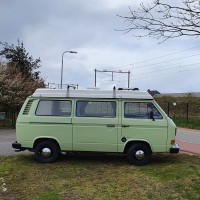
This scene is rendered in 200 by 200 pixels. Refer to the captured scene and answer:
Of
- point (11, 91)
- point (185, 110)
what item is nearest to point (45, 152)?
point (11, 91)

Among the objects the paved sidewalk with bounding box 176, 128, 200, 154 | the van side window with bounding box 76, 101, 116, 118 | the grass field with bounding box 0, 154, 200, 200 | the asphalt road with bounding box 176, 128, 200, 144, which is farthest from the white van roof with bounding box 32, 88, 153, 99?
the asphalt road with bounding box 176, 128, 200, 144

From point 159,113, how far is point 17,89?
2002 centimetres

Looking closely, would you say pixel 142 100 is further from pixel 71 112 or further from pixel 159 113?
pixel 71 112

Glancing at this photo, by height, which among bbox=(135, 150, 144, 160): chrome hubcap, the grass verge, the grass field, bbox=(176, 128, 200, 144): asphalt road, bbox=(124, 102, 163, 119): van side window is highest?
bbox=(124, 102, 163, 119): van side window

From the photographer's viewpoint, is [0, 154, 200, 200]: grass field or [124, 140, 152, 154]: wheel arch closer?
[0, 154, 200, 200]: grass field

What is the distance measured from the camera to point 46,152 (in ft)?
36.0

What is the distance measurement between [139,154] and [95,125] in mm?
1364

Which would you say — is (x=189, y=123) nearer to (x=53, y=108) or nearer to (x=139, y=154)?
(x=139, y=154)

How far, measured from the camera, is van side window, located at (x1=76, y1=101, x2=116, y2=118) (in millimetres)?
11065

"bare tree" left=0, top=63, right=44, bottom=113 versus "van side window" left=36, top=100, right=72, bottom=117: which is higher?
"bare tree" left=0, top=63, right=44, bottom=113

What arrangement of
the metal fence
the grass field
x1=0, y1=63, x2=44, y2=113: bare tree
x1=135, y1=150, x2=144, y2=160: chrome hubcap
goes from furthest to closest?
the metal fence < x1=0, y1=63, x2=44, y2=113: bare tree < x1=135, y1=150, x2=144, y2=160: chrome hubcap < the grass field

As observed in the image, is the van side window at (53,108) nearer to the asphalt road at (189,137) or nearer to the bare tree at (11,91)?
the asphalt road at (189,137)

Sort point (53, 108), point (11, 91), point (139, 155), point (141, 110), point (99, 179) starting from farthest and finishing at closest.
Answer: point (11, 91), point (53, 108), point (141, 110), point (139, 155), point (99, 179)

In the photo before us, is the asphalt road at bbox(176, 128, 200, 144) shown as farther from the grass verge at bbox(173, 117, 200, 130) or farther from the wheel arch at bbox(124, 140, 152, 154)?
the wheel arch at bbox(124, 140, 152, 154)
